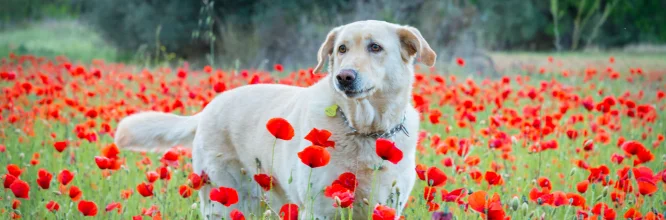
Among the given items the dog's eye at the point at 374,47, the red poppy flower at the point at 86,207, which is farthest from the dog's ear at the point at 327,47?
the red poppy flower at the point at 86,207

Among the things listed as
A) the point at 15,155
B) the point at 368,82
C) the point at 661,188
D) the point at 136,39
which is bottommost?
the point at 136,39

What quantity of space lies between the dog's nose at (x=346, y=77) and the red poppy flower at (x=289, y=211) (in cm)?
77

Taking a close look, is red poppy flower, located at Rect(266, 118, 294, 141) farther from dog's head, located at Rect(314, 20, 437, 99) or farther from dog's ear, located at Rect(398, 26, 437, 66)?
dog's ear, located at Rect(398, 26, 437, 66)

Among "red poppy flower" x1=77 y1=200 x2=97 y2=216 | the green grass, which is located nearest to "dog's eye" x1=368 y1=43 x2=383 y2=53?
"red poppy flower" x1=77 y1=200 x2=97 y2=216

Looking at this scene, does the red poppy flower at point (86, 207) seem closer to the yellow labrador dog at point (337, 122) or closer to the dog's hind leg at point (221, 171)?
the yellow labrador dog at point (337, 122)

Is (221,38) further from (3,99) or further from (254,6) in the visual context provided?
(3,99)

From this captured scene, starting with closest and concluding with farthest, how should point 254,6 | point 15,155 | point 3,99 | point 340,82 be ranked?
point 340,82, point 15,155, point 3,99, point 254,6

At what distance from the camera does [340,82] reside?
3.28 m

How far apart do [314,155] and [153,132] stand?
96.3 inches

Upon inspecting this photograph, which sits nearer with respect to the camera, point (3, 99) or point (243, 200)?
point (243, 200)

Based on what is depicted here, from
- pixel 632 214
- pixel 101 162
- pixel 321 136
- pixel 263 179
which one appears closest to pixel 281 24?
pixel 101 162

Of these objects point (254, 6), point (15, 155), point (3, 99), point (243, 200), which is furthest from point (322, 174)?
point (254, 6)

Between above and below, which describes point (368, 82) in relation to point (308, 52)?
above

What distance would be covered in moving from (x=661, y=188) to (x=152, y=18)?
1811cm
